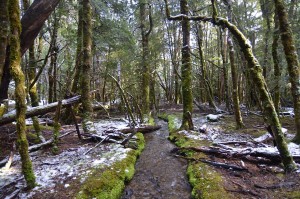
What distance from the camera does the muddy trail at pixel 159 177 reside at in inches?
198

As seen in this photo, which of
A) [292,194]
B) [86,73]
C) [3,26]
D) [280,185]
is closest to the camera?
[3,26]

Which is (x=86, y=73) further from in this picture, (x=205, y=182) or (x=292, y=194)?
(x=292, y=194)

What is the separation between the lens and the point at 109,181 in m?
5.02

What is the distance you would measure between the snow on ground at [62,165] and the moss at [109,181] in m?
0.20

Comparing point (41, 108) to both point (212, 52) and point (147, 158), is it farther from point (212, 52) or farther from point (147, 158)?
point (212, 52)

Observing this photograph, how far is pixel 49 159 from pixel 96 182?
74.4 inches

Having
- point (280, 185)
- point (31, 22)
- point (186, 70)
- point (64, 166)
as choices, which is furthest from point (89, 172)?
point (186, 70)

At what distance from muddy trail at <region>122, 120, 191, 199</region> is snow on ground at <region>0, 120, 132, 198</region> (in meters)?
0.74

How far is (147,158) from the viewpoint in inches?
295

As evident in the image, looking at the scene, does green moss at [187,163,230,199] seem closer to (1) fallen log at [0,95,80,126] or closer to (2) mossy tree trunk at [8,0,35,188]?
(2) mossy tree trunk at [8,0,35,188]

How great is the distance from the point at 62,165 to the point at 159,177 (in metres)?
2.34

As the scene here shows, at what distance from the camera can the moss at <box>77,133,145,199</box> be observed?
4.50 meters

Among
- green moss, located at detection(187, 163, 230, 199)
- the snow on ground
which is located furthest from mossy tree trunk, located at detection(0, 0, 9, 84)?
green moss, located at detection(187, 163, 230, 199)

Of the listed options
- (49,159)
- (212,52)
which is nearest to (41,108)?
(49,159)
